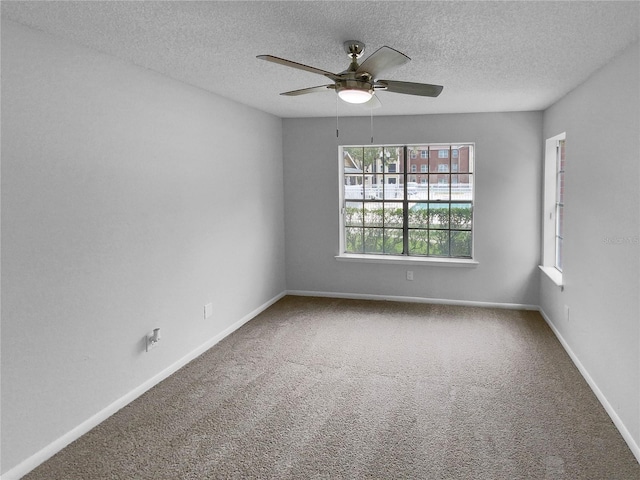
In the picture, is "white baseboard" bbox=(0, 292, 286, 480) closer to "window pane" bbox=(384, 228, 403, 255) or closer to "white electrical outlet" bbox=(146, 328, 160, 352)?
"white electrical outlet" bbox=(146, 328, 160, 352)

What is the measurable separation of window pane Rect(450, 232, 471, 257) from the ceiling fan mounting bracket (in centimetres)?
344

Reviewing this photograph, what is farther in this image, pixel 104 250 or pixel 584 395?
pixel 584 395

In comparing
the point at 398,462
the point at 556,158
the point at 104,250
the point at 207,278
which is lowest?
the point at 398,462

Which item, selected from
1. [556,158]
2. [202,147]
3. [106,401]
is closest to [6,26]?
[202,147]

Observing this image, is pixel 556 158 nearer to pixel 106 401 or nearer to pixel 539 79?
pixel 539 79

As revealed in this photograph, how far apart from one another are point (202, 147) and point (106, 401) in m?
2.13

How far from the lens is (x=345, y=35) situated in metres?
2.52

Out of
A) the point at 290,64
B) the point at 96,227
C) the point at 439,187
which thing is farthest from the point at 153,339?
the point at 439,187

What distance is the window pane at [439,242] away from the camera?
18.7ft

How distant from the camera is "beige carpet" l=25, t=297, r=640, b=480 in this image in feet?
8.09

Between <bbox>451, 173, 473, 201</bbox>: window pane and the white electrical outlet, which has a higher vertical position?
<bbox>451, 173, 473, 201</bbox>: window pane

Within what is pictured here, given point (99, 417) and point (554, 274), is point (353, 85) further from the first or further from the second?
point (554, 274)

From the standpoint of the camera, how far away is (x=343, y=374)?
3637mm

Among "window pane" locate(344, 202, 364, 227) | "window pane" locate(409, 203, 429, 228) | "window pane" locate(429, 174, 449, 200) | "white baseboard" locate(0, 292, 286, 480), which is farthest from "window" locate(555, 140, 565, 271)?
"white baseboard" locate(0, 292, 286, 480)
